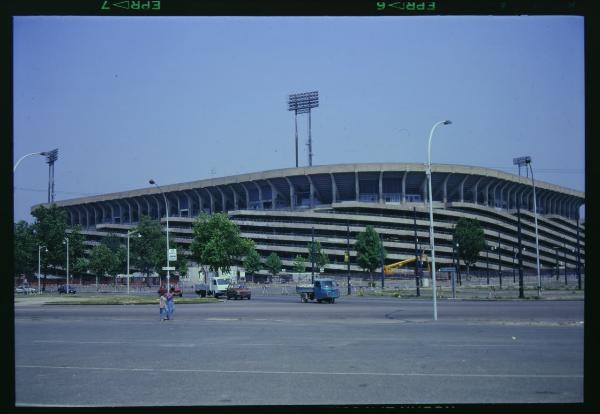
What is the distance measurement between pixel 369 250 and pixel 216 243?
3388 centimetres

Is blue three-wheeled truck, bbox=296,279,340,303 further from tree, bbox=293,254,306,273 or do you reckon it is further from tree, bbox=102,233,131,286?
tree, bbox=293,254,306,273

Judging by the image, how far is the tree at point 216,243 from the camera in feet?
225

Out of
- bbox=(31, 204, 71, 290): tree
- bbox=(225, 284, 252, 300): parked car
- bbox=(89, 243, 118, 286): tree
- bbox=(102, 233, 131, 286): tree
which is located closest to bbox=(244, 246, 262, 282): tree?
bbox=(102, 233, 131, 286): tree

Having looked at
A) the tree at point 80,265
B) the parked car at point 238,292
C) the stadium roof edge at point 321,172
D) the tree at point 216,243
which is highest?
the stadium roof edge at point 321,172

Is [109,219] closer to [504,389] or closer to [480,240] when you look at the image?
[480,240]

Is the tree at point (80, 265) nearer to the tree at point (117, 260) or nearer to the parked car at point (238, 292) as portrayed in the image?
the tree at point (117, 260)

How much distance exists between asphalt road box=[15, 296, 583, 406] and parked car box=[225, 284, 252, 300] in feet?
102

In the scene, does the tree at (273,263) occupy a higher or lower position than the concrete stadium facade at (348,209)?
lower

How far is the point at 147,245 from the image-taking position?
7894 centimetres

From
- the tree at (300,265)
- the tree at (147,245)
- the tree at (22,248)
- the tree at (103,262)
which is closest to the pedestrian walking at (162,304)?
the tree at (22,248)

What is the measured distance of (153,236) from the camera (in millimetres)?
78562

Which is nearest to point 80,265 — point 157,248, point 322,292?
point 157,248
